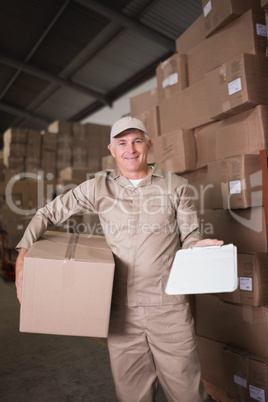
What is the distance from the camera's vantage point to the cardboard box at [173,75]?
2.58m

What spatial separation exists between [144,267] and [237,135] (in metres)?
1.02

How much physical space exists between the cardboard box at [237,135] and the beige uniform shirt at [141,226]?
570 mm

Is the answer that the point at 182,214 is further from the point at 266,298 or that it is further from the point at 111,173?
the point at 266,298

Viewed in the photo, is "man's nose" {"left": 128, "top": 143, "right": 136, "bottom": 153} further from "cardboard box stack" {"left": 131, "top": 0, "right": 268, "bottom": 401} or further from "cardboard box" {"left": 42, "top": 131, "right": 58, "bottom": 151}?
"cardboard box" {"left": 42, "top": 131, "right": 58, "bottom": 151}

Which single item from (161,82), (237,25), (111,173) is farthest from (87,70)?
(111,173)

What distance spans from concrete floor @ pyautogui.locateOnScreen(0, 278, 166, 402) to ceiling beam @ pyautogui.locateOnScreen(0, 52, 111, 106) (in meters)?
6.44

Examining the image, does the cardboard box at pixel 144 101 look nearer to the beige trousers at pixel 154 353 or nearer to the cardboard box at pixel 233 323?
the cardboard box at pixel 233 323

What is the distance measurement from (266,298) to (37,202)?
16.0 ft

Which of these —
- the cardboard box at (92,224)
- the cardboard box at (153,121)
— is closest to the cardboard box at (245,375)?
the cardboard box at (153,121)

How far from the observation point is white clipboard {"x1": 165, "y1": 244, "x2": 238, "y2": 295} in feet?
3.73

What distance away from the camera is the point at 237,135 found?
2.10 metres

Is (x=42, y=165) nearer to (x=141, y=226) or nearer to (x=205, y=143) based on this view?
(x=205, y=143)

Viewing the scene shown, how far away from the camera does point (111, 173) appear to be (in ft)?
5.80

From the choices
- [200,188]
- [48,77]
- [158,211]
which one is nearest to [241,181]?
[200,188]
